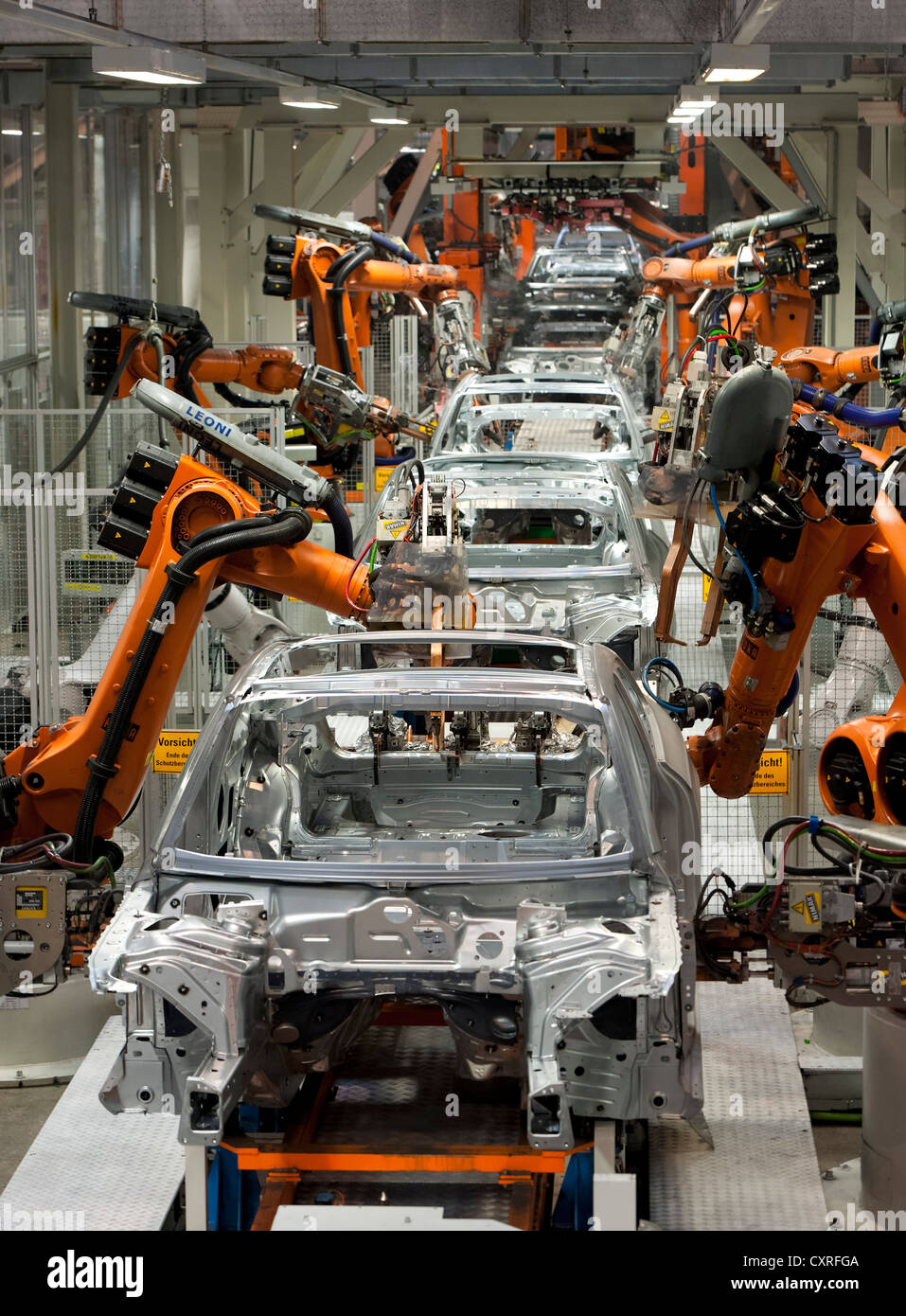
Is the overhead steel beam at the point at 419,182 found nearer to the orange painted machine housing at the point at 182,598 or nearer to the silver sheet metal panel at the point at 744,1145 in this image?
the orange painted machine housing at the point at 182,598

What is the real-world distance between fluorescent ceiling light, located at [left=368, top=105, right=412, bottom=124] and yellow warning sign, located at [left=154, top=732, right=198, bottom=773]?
6.27 meters

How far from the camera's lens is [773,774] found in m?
6.18

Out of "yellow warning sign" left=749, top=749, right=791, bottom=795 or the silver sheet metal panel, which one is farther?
"yellow warning sign" left=749, top=749, right=791, bottom=795

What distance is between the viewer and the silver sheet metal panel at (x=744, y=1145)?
4.30 metres

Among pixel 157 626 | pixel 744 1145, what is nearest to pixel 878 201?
pixel 157 626

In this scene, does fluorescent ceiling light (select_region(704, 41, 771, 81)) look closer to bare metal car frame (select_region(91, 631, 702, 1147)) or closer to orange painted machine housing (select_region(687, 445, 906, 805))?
orange painted machine housing (select_region(687, 445, 906, 805))

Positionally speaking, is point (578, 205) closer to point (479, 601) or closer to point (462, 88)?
point (462, 88)

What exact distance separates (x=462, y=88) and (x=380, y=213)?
19.5 feet

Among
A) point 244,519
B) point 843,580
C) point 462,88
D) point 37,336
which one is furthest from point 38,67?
point 843,580

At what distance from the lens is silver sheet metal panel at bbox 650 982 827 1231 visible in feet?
14.1

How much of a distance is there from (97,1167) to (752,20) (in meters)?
4.57

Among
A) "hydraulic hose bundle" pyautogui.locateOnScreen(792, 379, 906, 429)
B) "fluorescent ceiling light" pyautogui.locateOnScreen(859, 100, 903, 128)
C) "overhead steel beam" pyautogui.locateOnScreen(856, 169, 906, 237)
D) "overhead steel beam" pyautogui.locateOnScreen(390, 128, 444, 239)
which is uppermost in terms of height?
"fluorescent ceiling light" pyautogui.locateOnScreen(859, 100, 903, 128)

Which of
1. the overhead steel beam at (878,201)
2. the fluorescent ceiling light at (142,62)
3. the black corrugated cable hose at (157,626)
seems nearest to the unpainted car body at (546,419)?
the fluorescent ceiling light at (142,62)

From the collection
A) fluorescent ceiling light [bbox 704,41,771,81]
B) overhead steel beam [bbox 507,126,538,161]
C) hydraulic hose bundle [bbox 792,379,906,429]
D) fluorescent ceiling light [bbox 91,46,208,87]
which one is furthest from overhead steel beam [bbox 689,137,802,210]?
hydraulic hose bundle [bbox 792,379,906,429]
